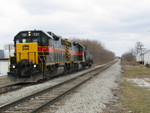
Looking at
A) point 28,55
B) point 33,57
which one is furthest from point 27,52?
point 33,57

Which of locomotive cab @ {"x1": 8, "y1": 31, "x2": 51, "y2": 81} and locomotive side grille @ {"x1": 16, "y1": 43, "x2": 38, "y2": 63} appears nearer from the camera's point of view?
locomotive cab @ {"x1": 8, "y1": 31, "x2": 51, "y2": 81}

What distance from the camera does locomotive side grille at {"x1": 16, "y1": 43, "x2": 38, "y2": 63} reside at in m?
12.6

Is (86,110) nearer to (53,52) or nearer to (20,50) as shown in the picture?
(20,50)

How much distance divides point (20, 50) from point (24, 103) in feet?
22.2

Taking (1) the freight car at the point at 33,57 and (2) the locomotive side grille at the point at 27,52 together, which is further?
(2) the locomotive side grille at the point at 27,52

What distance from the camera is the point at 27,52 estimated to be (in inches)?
501

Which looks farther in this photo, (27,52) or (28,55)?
(27,52)

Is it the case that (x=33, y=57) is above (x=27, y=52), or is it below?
below

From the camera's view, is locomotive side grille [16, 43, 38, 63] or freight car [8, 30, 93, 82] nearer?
freight car [8, 30, 93, 82]

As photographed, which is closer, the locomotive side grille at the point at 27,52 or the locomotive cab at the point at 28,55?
the locomotive cab at the point at 28,55

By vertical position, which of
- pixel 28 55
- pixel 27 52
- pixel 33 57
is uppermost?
pixel 27 52

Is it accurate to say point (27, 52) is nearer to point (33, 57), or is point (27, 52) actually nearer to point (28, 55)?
point (28, 55)

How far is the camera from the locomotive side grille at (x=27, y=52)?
1259cm

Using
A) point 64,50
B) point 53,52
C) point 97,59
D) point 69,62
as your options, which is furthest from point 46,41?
point 97,59
